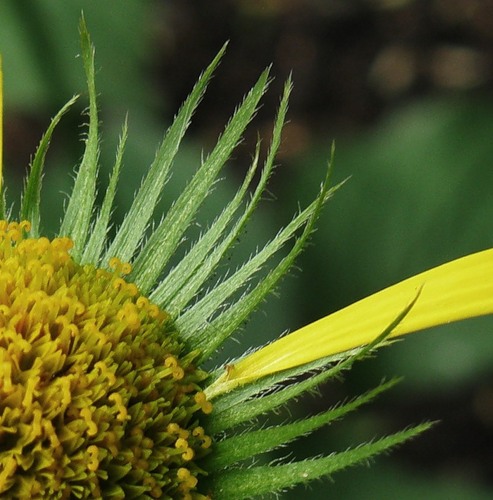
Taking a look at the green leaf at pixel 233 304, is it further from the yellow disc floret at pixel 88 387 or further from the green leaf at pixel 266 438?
the green leaf at pixel 266 438

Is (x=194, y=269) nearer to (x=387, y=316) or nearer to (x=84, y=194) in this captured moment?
(x=84, y=194)

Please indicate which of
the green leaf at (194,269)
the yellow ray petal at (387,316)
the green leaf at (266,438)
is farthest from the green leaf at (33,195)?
the green leaf at (266,438)

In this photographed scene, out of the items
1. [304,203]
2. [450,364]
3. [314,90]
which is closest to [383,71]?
[314,90]

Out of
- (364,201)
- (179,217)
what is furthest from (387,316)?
(364,201)

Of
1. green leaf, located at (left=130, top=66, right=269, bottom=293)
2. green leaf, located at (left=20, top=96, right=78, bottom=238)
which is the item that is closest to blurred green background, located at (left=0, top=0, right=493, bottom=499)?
green leaf, located at (left=20, top=96, right=78, bottom=238)

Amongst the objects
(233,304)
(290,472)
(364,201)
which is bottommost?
(290,472)

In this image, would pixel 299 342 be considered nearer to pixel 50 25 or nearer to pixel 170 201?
pixel 170 201
